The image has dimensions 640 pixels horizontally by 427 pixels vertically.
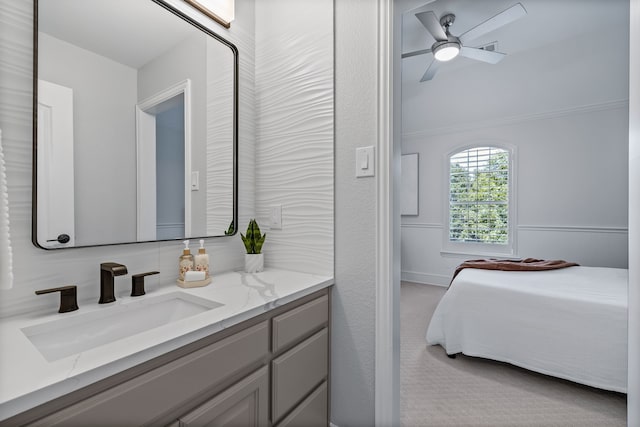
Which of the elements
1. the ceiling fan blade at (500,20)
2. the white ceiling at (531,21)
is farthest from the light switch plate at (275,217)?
the ceiling fan blade at (500,20)

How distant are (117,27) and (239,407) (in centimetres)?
139

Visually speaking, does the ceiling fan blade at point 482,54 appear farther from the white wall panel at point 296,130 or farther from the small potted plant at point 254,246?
the small potted plant at point 254,246

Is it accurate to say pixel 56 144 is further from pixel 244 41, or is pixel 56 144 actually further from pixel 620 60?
pixel 620 60

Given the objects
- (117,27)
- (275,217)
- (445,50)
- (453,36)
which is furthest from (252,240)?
(453,36)

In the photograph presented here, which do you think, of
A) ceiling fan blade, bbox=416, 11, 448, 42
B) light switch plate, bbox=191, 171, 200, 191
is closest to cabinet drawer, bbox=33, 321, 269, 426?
light switch plate, bbox=191, 171, 200, 191

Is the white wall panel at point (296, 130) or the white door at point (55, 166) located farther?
the white wall panel at point (296, 130)

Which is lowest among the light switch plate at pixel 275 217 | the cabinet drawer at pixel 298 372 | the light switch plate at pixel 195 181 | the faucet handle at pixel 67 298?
the cabinet drawer at pixel 298 372

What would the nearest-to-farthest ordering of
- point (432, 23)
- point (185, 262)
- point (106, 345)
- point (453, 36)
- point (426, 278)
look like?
point (106, 345) → point (185, 262) → point (432, 23) → point (453, 36) → point (426, 278)

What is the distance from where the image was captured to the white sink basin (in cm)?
86

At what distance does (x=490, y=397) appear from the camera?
6.00 ft

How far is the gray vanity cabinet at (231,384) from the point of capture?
0.64 m

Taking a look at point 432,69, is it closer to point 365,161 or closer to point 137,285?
point 365,161

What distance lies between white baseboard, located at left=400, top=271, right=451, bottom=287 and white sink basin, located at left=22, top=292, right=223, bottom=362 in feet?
12.8

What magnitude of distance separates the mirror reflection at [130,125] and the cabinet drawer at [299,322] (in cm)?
59
